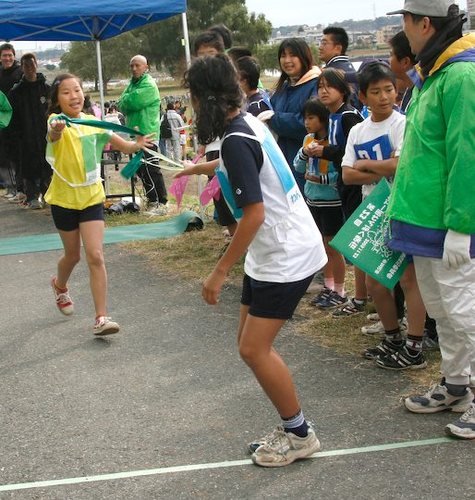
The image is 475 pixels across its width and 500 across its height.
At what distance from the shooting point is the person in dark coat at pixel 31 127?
11.5 metres

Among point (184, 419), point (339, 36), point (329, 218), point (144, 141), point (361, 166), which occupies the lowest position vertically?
point (184, 419)

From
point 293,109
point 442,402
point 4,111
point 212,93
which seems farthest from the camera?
point 4,111

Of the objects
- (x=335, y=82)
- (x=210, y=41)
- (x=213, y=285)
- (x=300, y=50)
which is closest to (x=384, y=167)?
(x=335, y=82)

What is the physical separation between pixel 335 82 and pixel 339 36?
1648mm

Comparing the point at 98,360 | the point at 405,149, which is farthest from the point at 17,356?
the point at 405,149

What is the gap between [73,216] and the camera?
564 centimetres

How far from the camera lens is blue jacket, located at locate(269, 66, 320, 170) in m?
6.55

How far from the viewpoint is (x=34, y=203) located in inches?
463

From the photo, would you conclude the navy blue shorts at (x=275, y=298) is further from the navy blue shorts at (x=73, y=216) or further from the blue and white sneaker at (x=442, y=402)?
the navy blue shorts at (x=73, y=216)

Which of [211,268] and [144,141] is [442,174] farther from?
[211,268]

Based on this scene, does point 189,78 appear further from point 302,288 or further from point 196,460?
point 196,460

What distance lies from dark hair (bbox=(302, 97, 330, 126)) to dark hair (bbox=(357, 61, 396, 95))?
98 cm

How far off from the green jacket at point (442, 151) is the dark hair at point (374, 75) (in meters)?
0.92

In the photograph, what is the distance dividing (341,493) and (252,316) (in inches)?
32.0
